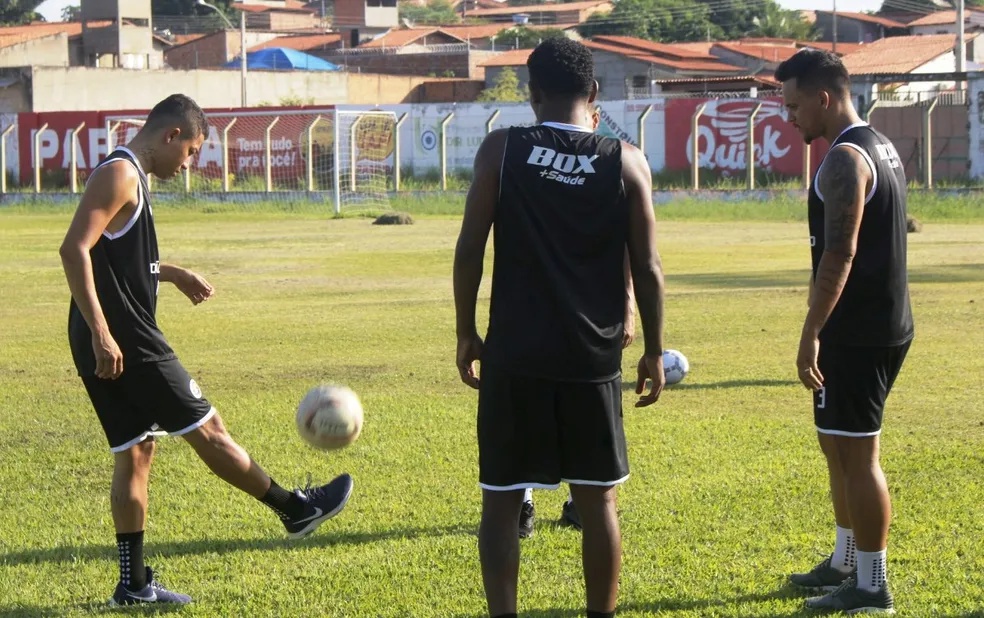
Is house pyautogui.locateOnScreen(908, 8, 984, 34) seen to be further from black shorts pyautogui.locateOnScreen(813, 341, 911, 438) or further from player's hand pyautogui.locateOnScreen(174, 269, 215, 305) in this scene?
black shorts pyautogui.locateOnScreen(813, 341, 911, 438)

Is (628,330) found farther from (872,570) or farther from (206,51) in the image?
(206,51)

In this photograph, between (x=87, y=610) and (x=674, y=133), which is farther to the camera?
(x=674, y=133)

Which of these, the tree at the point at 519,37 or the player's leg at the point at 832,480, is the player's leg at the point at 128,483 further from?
the tree at the point at 519,37

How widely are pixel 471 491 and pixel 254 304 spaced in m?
9.94

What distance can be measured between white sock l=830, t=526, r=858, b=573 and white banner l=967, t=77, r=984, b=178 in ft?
116

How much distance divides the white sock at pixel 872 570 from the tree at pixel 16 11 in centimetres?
10471

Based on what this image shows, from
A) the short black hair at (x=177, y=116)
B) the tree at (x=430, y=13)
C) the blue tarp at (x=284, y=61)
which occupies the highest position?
the tree at (x=430, y=13)

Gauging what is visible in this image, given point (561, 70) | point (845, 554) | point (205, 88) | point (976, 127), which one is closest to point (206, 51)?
point (205, 88)

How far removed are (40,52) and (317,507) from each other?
72.4 metres

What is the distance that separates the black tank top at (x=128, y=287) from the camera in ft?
17.9

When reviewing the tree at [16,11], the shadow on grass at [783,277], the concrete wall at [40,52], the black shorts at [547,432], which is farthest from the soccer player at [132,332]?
the tree at [16,11]

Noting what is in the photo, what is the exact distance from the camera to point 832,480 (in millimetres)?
5570

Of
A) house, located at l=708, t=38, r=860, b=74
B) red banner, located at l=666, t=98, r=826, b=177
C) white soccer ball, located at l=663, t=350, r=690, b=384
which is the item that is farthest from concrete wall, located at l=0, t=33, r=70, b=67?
white soccer ball, located at l=663, t=350, r=690, b=384

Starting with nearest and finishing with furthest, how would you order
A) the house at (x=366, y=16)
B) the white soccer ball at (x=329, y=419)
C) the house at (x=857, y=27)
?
1. the white soccer ball at (x=329, y=419)
2. the house at (x=857, y=27)
3. the house at (x=366, y=16)
